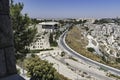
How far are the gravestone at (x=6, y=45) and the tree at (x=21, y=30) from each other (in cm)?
1229

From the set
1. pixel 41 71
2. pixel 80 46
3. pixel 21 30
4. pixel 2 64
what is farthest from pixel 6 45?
pixel 80 46

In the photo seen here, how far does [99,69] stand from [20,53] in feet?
107

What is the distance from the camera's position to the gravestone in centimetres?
192

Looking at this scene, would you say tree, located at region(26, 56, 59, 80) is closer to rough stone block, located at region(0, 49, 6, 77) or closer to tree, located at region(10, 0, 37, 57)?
tree, located at region(10, 0, 37, 57)

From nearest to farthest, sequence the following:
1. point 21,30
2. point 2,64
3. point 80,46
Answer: point 2,64 < point 21,30 < point 80,46

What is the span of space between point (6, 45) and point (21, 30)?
12.9 m

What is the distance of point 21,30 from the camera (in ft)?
48.5

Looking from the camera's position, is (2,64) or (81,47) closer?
(2,64)

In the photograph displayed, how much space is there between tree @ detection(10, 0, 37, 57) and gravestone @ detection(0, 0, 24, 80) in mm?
12289

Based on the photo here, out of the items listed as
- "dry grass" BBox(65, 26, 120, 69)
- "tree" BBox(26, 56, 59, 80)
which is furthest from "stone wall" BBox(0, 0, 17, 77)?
"dry grass" BBox(65, 26, 120, 69)

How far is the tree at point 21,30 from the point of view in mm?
14422

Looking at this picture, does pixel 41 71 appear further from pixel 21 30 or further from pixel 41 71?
pixel 21 30

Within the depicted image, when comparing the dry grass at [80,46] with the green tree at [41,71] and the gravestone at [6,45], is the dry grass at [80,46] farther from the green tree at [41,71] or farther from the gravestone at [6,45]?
the gravestone at [6,45]

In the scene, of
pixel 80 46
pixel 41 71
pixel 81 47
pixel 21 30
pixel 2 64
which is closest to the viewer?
pixel 2 64
